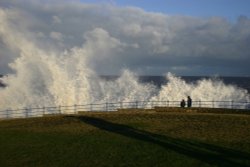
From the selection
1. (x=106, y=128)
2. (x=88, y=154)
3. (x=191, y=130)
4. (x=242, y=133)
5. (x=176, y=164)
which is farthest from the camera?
(x=106, y=128)

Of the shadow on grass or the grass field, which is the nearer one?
the shadow on grass

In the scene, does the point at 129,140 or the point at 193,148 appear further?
the point at 129,140

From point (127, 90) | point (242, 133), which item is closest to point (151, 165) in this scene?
point (242, 133)

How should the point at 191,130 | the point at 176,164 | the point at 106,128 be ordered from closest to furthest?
the point at 176,164
the point at 191,130
the point at 106,128

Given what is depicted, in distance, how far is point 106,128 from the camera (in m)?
33.7

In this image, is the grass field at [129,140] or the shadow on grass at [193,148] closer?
the shadow on grass at [193,148]

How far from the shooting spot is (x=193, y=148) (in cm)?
2578

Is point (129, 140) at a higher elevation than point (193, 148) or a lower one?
higher

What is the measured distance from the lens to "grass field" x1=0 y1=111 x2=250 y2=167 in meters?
24.1

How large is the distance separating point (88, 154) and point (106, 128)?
789 centimetres

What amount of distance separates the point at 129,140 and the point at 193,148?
15.4 feet

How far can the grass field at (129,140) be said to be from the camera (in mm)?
24078

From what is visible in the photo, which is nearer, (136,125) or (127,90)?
(136,125)

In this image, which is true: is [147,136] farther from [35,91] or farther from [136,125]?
[35,91]
